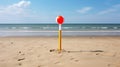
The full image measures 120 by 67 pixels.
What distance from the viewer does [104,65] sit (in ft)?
18.3

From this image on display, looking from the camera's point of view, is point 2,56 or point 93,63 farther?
point 2,56

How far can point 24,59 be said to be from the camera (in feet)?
20.6

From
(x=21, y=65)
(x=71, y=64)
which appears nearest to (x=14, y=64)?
(x=21, y=65)

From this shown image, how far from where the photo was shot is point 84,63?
581cm

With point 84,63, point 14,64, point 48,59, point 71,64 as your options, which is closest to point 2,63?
point 14,64

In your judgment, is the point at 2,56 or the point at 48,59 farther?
the point at 2,56

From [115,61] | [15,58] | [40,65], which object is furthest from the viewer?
[15,58]

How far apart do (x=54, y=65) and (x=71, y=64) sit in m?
0.51

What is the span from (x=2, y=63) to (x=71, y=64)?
2.07m

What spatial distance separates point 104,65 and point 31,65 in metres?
2.10

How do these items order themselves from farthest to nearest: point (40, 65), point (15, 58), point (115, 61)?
point (15, 58), point (115, 61), point (40, 65)

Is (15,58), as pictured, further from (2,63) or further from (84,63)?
(84,63)

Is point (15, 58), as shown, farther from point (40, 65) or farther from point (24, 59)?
point (40, 65)

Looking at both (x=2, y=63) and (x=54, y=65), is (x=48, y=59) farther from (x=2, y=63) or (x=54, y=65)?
(x=2, y=63)
